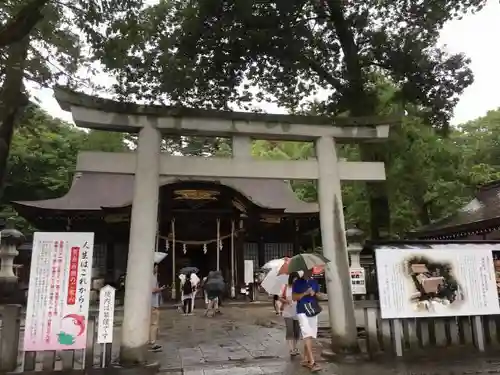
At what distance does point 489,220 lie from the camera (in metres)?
13.5

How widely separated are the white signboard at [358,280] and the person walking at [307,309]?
348 centimetres

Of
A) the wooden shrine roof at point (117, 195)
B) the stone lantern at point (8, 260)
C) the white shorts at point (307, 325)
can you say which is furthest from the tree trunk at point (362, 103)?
the stone lantern at point (8, 260)

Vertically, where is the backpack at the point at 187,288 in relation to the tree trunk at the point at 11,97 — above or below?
below

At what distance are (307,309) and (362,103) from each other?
26.2ft

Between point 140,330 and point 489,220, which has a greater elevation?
point 489,220

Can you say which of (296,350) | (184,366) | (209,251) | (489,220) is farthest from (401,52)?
(209,251)

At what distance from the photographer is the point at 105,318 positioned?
635cm

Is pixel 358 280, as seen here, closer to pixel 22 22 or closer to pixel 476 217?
pixel 476 217

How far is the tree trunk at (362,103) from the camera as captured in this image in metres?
12.6

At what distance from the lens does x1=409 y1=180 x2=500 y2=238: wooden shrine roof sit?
14.0 metres

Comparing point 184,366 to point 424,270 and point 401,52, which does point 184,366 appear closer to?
point 424,270

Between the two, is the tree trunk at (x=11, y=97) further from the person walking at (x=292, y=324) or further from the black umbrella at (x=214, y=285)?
the person walking at (x=292, y=324)

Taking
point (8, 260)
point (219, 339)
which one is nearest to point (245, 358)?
point (219, 339)

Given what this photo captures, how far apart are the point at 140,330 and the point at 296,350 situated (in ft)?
8.74
